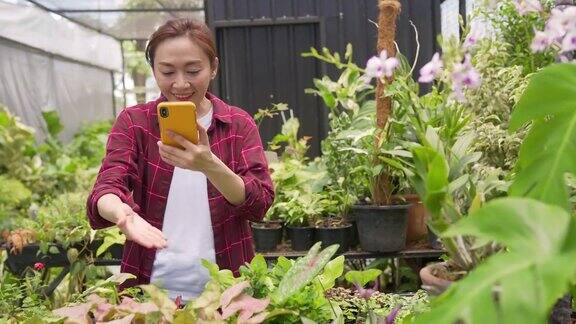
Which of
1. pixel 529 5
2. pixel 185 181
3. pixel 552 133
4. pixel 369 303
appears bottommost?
pixel 369 303

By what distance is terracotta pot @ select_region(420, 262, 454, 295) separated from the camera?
683mm

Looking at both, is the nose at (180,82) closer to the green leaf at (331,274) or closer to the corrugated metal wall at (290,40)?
the green leaf at (331,274)

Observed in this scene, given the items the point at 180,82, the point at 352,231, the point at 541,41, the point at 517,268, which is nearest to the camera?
the point at 517,268

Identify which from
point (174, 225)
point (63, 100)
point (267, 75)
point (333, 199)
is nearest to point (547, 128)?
point (174, 225)

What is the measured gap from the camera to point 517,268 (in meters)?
0.47

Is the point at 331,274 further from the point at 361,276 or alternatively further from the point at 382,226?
the point at 382,226

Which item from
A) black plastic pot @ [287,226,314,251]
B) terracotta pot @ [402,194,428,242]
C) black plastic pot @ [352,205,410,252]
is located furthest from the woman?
terracotta pot @ [402,194,428,242]

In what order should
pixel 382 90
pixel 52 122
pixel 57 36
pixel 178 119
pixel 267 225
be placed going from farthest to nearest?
pixel 57 36 < pixel 52 122 < pixel 267 225 < pixel 382 90 < pixel 178 119

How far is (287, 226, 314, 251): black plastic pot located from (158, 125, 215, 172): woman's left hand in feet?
4.66

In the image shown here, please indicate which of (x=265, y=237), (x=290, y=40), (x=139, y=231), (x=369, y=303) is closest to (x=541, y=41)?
(x=369, y=303)

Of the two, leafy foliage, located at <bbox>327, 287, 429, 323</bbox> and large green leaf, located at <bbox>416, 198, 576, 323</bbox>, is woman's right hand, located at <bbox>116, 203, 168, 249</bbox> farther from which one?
large green leaf, located at <bbox>416, 198, 576, 323</bbox>

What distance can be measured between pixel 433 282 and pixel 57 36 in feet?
20.8

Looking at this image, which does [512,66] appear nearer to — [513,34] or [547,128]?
[513,34]

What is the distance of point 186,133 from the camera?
1153mm
